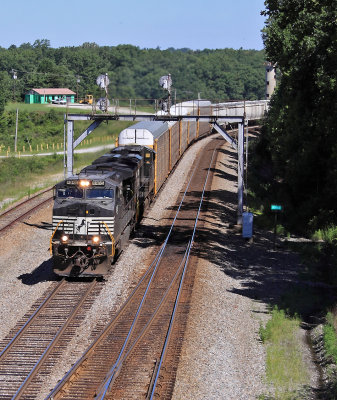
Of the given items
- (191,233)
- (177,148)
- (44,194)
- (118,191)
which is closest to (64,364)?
(118,191)

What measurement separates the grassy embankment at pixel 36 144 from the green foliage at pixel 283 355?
26.0 meters

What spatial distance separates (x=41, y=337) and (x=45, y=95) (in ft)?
316

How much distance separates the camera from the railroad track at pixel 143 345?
1438 centimetres

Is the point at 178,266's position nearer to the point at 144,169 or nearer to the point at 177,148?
the point at 144,169

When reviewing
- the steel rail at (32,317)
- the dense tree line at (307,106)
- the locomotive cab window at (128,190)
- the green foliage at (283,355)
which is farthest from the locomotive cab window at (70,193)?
the dense tree line at (307,106)

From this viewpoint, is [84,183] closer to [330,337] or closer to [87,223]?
[87,223]

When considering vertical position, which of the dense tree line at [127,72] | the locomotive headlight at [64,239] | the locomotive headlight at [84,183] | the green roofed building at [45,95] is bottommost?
the locomotive headlight at [64,239]

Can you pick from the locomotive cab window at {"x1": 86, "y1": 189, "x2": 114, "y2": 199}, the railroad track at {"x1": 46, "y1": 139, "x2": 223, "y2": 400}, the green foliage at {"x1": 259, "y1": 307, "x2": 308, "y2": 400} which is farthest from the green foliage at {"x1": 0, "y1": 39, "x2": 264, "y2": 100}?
the green foliage at {"x1": 259, "y1": 307, "x2": 308, "y2": 400}

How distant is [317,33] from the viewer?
28.9 m

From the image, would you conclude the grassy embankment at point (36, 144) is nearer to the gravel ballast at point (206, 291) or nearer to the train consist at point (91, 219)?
the gravel ballast at point (206, 291)

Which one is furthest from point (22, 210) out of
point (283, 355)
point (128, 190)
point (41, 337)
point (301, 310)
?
point (283, 355)

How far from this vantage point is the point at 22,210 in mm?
36188

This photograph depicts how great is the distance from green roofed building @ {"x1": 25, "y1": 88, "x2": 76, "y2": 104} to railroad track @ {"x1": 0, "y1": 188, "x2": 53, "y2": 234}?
233ft

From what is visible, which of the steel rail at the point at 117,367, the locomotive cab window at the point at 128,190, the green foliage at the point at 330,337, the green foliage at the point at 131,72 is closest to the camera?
the steel rail at the point at 117,367
